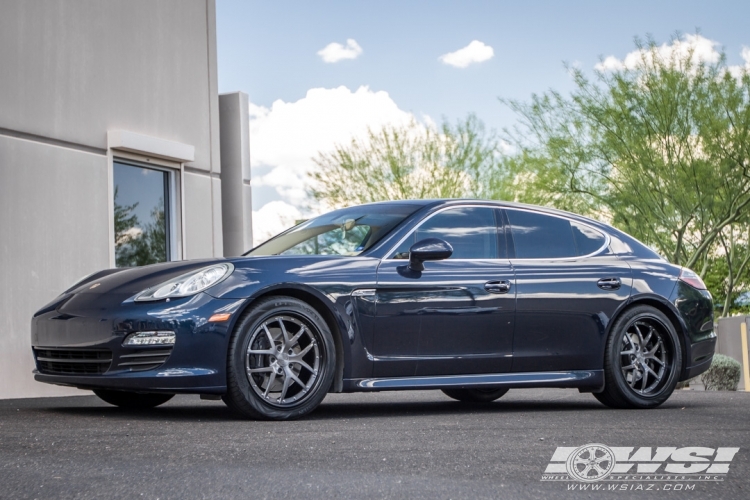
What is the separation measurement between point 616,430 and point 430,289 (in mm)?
1637

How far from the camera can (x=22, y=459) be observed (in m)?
4.50

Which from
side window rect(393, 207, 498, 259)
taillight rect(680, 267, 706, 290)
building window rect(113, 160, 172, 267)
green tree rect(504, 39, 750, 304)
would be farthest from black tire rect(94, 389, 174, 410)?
green tree rect(504, 39, 750, 304)

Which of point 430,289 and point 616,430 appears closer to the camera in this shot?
point 616,430

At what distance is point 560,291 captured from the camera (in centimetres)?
743

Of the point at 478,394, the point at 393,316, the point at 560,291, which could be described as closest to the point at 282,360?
the point at 393,316

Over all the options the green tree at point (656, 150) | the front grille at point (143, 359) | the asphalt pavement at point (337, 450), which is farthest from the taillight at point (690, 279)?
the green tree at point (656, 150)

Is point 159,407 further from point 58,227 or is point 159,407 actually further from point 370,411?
point 58,227

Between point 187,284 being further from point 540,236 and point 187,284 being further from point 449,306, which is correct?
point 540,236

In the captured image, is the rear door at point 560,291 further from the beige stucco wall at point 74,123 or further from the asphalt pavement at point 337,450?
the beige stucco wall at point 74,123

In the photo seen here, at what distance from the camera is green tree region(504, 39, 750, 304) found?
2739 cm

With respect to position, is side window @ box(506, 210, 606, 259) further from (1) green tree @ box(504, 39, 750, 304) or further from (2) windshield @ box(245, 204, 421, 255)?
(1) green tree @ box(504, 39, 750, 304)

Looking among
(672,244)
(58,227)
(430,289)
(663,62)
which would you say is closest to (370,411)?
(430,289)

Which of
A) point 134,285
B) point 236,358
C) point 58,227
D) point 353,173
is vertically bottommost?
point 236,358

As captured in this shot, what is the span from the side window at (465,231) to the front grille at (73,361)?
6.83 ft
